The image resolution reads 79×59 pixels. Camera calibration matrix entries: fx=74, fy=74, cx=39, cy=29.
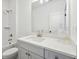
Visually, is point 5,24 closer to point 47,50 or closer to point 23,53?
point 23,53

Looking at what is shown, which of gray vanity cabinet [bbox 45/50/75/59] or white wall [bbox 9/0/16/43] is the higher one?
white wall [bbox 9/0/16/43]

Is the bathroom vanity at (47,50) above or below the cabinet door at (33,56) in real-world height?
above

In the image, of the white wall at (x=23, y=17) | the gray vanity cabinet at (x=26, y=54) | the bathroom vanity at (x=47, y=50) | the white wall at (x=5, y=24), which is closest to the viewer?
the bathroom vanity at (x=47, y=50)

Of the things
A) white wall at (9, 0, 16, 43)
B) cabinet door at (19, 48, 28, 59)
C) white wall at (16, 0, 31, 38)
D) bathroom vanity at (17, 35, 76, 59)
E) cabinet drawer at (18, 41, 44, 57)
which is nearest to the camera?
bathroom vanity at (17, 35, 76, 59)

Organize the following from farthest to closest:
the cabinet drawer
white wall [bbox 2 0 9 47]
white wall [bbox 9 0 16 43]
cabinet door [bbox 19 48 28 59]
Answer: white wall [bbox 2 0 9 47]
white wall [bbox 9 0 16 43]
cabinet door [bbox 19 48 28 59]
the cabinet drawer

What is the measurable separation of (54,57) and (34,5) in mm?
1520

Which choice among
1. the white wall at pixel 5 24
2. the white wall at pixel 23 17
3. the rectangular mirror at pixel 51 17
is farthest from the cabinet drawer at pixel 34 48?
the white wall at pixel 5 24

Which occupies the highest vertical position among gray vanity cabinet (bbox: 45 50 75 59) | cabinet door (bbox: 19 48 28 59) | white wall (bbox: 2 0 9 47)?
white wall (bbox: 2 0 9 47)

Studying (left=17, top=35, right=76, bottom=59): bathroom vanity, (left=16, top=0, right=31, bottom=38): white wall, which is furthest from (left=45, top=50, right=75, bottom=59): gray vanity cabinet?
(left=16, top=0, right=31, bottom=38): white wall

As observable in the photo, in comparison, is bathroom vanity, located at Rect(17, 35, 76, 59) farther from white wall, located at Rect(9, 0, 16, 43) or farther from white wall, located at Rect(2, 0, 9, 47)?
white wall, located at Rect(2, 0, 9, 47)

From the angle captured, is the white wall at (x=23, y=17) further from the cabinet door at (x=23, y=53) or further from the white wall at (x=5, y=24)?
the cabinet door at (x=23, y=53)

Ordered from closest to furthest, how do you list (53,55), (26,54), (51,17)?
(53,55)
(26,54)
(51,17)

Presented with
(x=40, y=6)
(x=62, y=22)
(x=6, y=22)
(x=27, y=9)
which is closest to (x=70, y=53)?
(x=62, y=22)

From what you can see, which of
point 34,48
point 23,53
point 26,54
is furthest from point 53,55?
point 23,53
